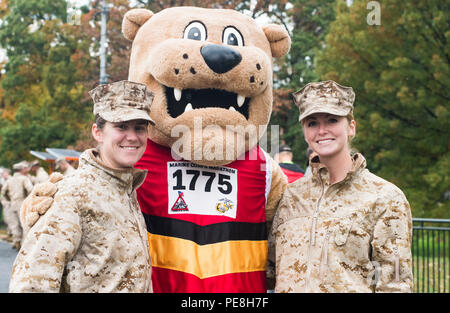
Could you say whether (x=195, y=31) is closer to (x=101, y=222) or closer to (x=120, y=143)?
(x=120, y=143)

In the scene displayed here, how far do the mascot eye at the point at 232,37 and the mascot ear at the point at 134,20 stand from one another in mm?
653

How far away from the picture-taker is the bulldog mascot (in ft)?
12.1

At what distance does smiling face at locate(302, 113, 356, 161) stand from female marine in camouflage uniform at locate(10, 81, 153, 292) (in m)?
1.06

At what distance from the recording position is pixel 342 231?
10.7ft

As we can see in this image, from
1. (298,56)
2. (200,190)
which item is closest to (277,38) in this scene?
(200,190)

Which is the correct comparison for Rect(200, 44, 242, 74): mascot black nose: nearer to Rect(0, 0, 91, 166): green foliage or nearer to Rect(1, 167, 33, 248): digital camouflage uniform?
Rect(1, 167, 33, 248): digital camouflage uniform

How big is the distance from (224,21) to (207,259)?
170 centimetres

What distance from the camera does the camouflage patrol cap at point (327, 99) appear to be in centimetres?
340

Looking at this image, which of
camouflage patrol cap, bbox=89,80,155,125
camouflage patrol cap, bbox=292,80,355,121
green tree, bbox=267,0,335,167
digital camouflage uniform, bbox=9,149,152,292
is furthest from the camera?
green tree, bbox=267,0,335,167

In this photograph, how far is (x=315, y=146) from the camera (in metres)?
3.46

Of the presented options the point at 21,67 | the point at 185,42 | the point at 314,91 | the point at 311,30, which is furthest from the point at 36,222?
the point at 21,67

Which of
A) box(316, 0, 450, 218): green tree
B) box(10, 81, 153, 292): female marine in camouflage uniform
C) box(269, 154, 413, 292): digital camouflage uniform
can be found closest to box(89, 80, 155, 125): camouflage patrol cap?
box(10, 81, 153, 292): female marine in camouflage uniform

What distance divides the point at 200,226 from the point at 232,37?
4.51ft

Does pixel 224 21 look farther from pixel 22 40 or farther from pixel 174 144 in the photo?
pixel 22 40
